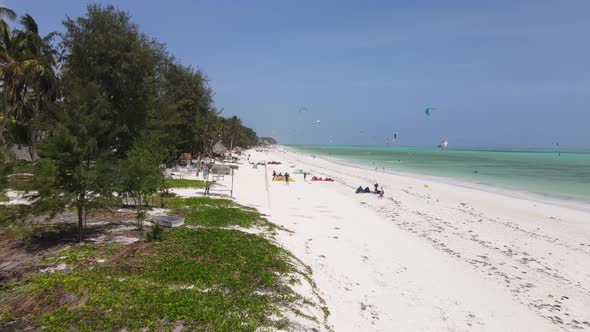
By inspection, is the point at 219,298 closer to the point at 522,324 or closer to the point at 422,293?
the point at 422,293

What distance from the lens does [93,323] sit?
229 inches

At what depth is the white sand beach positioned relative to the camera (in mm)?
7863

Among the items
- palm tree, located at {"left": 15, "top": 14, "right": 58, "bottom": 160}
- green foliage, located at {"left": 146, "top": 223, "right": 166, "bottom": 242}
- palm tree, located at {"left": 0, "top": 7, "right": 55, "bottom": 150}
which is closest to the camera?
green foliage, located at {"left": 146, "top": 223, "right": 166, "bottom": 242}

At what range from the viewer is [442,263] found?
11.4 m

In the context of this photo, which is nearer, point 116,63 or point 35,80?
point 116,63

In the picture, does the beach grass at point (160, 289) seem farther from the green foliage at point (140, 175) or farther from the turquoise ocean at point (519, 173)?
the turquoise ocean at point (519, 173)

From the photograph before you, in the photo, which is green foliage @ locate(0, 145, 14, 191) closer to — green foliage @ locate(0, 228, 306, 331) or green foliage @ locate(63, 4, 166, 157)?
green foliage @ locate(0, 228, 306, 331)

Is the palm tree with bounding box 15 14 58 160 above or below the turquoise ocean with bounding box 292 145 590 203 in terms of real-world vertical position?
above

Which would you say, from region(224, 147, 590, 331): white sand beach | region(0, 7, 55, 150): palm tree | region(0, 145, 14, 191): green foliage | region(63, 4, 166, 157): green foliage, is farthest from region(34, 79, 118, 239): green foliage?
region(0, 7, 55, 150): palm tree

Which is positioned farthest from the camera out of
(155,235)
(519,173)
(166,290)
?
(519,173)

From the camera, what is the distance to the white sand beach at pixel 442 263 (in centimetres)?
786

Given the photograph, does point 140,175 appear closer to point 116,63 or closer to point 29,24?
point 116,63

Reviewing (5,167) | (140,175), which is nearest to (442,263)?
(140,175)

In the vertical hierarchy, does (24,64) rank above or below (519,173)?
above
